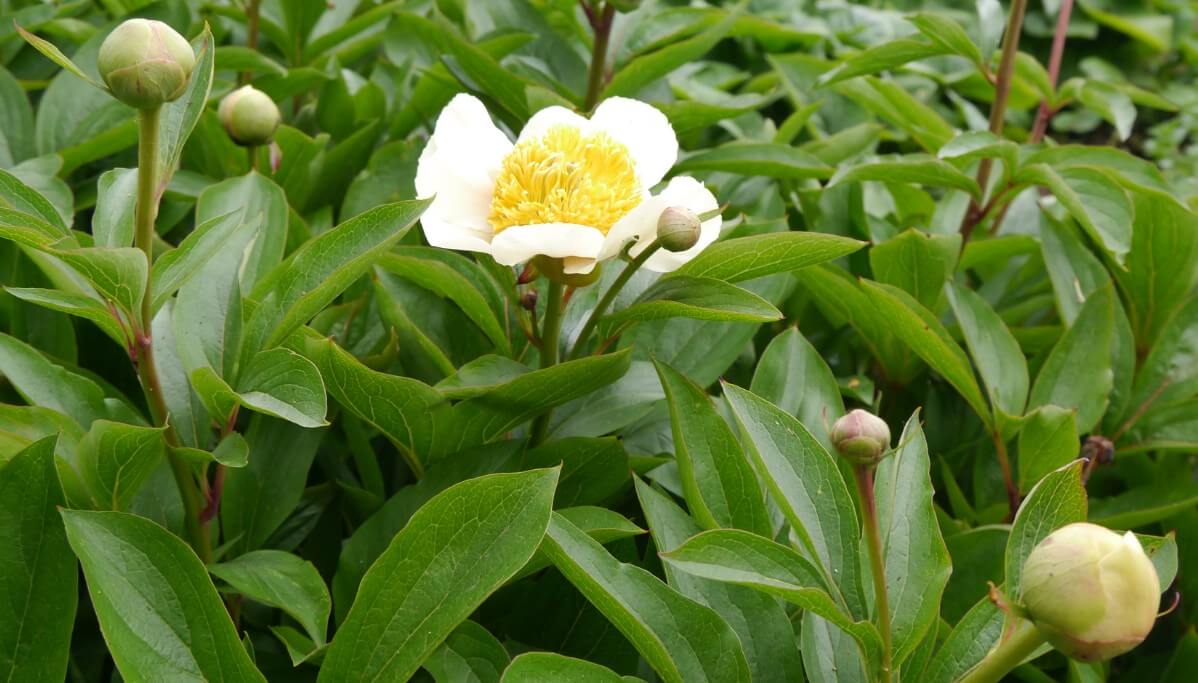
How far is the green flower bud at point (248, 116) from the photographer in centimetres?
109

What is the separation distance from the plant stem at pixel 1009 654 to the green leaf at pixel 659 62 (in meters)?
0.79

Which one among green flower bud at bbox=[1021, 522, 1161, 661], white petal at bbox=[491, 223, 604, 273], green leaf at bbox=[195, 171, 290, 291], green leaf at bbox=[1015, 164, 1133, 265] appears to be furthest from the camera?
green leaf at bbox=[1015, 164, 1133, 265]

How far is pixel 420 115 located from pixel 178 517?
0.64 m

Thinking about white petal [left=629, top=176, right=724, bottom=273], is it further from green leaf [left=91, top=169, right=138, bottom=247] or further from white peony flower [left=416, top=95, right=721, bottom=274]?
green leaf [left=91, top=169, right=138, bottom=247]

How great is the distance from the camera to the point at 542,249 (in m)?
0.79

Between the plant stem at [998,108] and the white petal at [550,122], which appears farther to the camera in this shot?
the plant stem at [998,108]

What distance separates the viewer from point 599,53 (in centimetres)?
133

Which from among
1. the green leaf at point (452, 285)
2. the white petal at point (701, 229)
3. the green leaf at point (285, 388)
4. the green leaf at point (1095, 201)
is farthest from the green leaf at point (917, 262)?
the green leaf at point (285, 388)

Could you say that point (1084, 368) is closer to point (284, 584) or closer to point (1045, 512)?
point (1045, 512)

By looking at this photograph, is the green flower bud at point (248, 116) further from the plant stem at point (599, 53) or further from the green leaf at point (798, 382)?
the green leaf at point (798, 382)

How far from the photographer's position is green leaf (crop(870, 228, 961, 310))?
1140mm

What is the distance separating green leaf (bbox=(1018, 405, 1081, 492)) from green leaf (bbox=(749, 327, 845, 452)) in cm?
18

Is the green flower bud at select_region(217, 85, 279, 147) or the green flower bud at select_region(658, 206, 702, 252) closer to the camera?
the green flower bud at select_region(658, 206, 702, 252)

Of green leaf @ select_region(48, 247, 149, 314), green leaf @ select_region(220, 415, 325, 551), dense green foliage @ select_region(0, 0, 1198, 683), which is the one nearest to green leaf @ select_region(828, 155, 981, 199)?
dense green foliage @ select_region(0, 0, 1198, 683)
